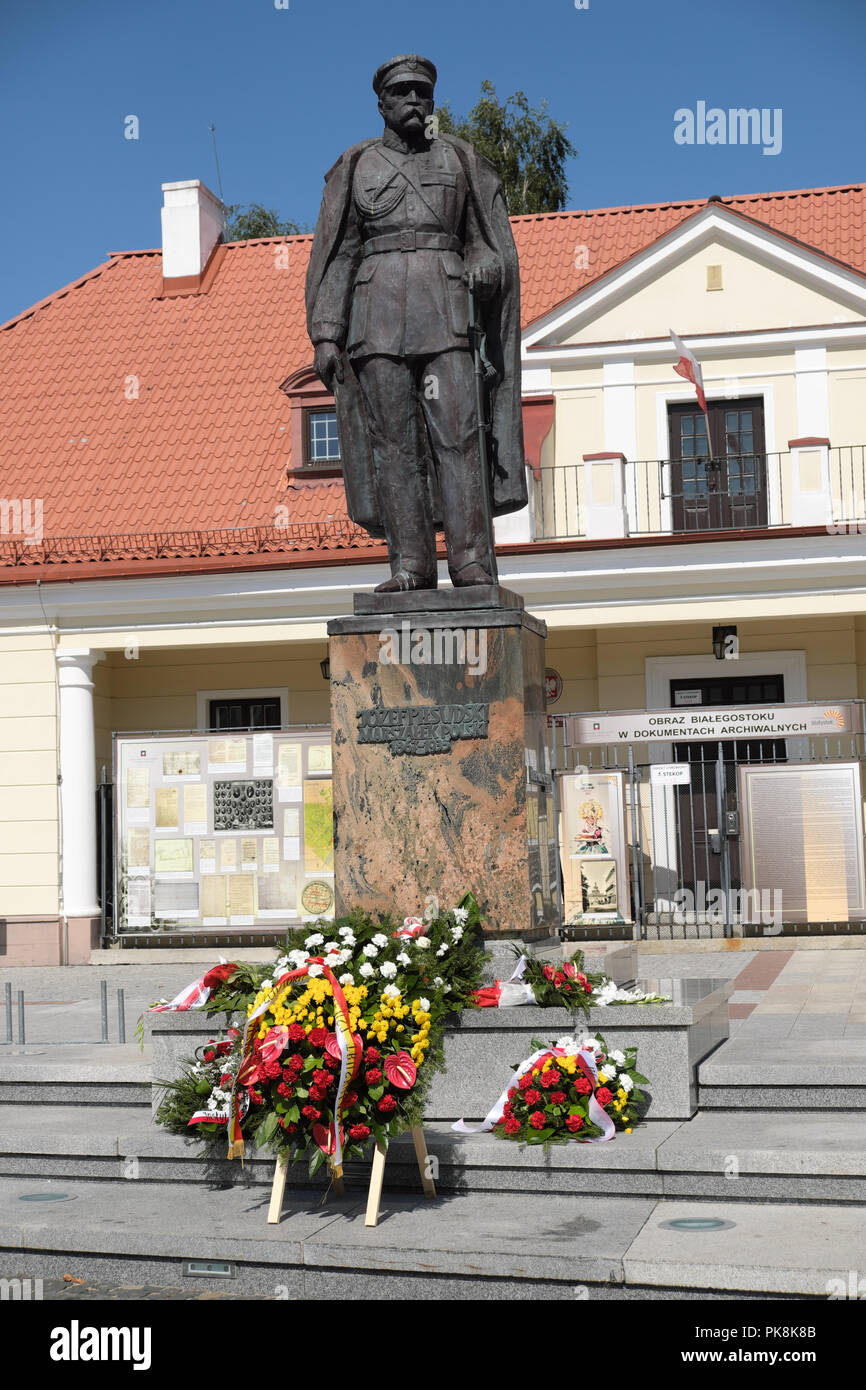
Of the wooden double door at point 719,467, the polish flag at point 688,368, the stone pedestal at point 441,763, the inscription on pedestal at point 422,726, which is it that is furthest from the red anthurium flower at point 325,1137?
the wooden double door at point 719,467

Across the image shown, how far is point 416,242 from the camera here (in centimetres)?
731

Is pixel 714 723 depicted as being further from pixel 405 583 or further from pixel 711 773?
pixel 405 583

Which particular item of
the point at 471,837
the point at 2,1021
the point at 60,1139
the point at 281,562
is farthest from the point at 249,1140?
the point at 281,562

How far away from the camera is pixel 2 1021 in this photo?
11.0m

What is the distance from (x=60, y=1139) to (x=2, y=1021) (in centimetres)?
469

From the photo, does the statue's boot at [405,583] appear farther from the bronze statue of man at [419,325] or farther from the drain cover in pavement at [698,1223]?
the drain cover in pavement at [698,1223]

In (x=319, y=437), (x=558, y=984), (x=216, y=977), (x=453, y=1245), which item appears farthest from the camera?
(x=319, y=437)

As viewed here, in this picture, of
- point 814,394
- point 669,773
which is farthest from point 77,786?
point 814,394

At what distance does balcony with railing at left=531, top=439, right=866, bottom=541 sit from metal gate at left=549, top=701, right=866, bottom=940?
7.71 feet

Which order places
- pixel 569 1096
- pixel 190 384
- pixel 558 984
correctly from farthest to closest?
pixel 190 384 < pixel 558 984 < pixel 569 1096

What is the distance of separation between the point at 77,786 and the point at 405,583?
36.0 feet

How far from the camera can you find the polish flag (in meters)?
17.9

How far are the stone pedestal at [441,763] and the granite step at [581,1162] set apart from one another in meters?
1.06

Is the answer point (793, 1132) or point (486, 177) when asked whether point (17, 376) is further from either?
point (793, 1132)
